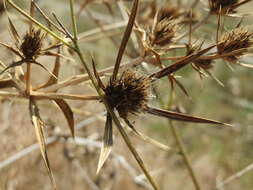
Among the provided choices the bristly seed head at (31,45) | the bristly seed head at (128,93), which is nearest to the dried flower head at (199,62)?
the bristly seed head at (128,93)

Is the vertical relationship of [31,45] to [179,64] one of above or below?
above

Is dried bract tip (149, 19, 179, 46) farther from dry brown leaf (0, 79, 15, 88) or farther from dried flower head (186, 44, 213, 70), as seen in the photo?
dry brown leaf (0, 79, 15, 88)

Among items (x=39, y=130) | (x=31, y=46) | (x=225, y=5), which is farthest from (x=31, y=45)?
(x=225, y=5)

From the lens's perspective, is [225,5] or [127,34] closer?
[127,34]

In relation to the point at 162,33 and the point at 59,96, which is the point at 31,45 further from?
the point at 162,33

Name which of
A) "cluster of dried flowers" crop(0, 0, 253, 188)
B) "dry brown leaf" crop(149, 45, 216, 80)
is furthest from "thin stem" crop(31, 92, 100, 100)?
"dry brown leaf" crop(149, 45, 216, 80)

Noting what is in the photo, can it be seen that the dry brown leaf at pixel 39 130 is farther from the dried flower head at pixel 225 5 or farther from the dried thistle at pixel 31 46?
the dried flower head at pixel 225 5
